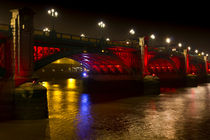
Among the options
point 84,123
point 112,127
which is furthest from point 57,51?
point 112,127

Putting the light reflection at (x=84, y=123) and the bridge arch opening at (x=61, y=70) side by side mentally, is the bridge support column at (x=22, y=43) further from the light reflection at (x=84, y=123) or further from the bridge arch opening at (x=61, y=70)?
the bridge arch opening at (x=61, y=70)

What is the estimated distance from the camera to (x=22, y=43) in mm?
24047

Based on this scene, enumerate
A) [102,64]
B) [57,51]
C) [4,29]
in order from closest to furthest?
1. [4,29]
2. [57,51]
3. [102,64]

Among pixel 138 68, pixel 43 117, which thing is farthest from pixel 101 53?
pixel 43 117

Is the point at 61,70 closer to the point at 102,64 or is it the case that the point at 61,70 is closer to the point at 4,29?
the point at 102,64

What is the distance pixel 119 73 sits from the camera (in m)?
54.8

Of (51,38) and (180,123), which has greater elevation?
(51,38)

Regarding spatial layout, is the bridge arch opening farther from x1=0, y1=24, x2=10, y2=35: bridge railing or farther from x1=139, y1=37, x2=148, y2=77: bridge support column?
x1=0, y1=24, x2=10, y2=35: bridge railing

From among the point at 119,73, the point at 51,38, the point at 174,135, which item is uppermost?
the point at 51,38

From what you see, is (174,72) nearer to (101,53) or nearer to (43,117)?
(101,53)

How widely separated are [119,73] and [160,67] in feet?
63.1

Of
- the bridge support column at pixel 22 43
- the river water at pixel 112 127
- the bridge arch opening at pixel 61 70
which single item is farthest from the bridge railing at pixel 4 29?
the bridge arch opening at pixel 61 70

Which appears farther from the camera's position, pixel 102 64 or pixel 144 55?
pixel 102 64

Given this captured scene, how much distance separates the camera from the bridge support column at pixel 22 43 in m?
23.4
